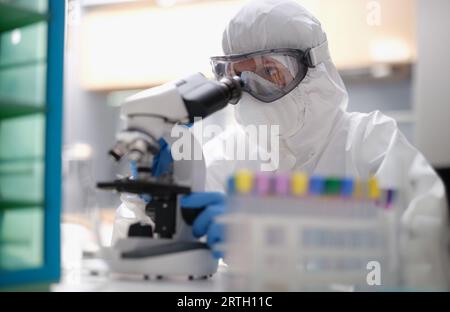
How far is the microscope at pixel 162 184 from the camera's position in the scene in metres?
0.98

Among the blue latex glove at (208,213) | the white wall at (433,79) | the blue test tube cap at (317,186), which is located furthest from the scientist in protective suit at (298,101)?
the white wall at (433,79)

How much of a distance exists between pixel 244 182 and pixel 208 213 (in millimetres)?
218

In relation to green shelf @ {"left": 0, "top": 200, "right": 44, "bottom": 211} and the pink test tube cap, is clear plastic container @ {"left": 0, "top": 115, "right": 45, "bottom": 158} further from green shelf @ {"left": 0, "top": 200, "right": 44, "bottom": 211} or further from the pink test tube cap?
the pink test tube cap

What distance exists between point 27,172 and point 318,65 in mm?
871

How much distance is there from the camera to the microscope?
3.20 ft

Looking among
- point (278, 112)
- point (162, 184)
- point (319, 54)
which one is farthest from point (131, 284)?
point (319, 54)

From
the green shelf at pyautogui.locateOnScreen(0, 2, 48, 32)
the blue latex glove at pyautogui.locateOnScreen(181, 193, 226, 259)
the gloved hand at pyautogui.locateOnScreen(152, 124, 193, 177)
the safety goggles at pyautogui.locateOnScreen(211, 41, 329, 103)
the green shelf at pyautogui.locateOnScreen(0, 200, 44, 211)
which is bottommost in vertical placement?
the blue latex glove at pyautogui.locateOnScreen(181, 193, 226, 259)

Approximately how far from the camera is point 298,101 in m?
1.57

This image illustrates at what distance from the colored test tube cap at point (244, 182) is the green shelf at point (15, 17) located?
661 millimetres

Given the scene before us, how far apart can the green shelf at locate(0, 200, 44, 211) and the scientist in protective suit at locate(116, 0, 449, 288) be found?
0.44 metres

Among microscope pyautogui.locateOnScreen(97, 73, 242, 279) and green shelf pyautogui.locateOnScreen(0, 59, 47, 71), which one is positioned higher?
green shelf pyautogui.locateOnScreen(0, 59, 47, 71)

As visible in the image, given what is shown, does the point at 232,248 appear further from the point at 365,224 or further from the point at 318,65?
the point at 318,65

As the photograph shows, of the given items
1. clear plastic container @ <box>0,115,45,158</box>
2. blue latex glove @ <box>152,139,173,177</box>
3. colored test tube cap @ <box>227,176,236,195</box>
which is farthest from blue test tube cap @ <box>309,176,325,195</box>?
clear plastic container @ <box>0,115,45,158</box>

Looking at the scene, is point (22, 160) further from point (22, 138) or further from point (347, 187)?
point (347, 187)
